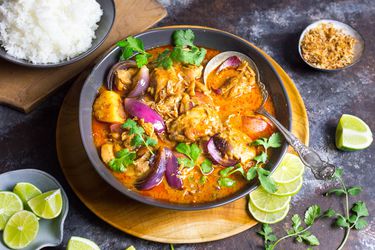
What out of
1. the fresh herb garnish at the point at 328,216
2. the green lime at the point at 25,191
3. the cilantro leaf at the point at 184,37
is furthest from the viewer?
the cilantro leaf at the point at 184,37

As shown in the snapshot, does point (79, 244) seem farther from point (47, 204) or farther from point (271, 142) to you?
point (271, 142)

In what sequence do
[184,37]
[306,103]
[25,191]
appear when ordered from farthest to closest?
1. [306,103]
2. [184,37]
3. [25,191]

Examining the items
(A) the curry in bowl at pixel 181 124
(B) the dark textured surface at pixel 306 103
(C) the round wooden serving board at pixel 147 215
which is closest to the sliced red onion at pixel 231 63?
(A) the curry in bowl at pixel 181 124

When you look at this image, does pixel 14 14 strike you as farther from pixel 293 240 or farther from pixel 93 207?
pixel 293 240

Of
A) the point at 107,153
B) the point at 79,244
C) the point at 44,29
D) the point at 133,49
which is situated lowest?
the point at 79,244

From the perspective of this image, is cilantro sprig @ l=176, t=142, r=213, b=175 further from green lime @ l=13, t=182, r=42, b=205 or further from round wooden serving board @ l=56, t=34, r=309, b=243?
green lime @ l=13, t=182, r=42, b=205

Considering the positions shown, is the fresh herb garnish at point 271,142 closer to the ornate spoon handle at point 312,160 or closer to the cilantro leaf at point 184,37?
the ornate spoon handle at point 312,160

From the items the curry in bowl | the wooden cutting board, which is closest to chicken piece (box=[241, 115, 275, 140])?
the curry in bowl

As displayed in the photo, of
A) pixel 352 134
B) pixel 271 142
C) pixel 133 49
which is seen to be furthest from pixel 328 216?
pixel 133 49
